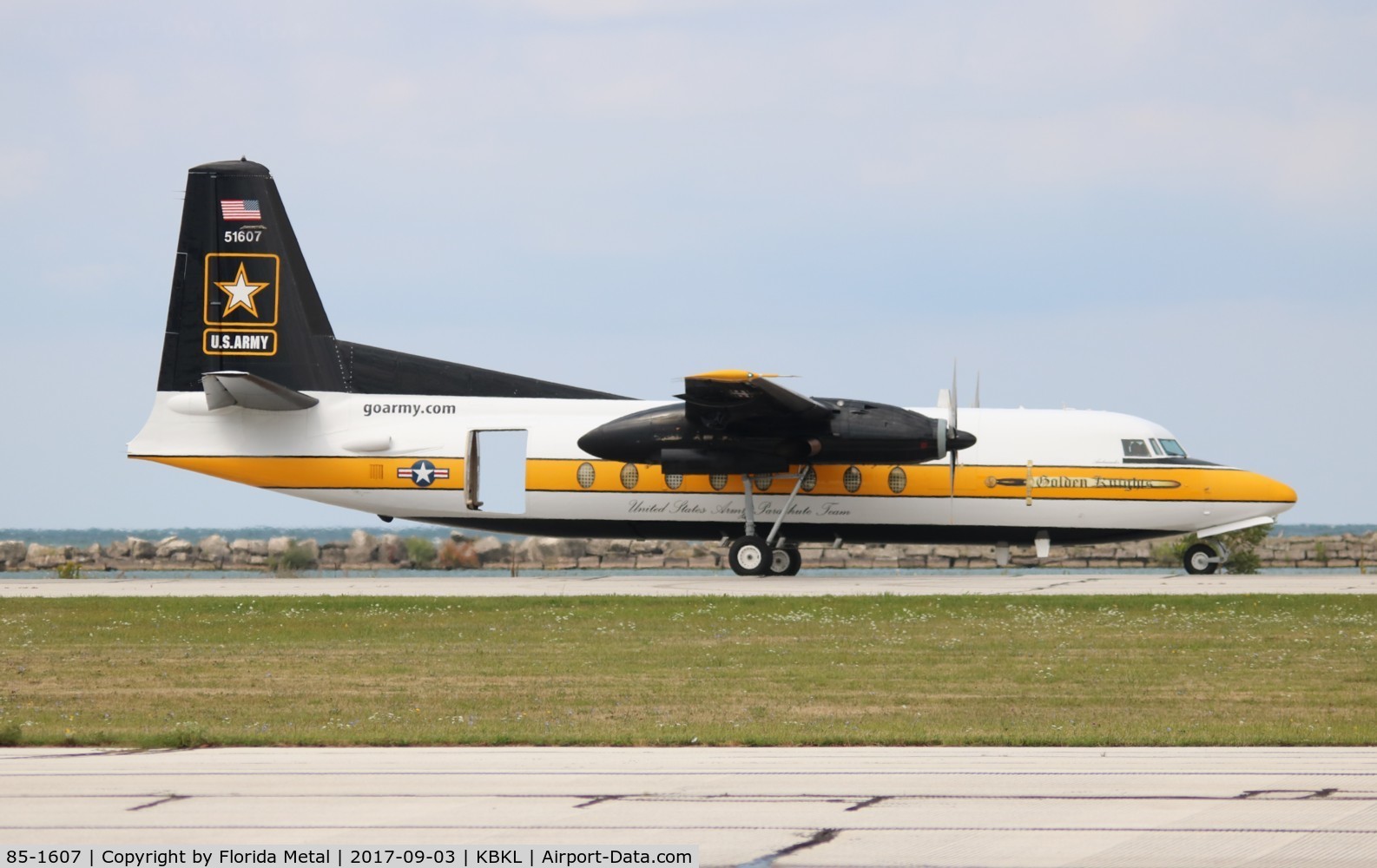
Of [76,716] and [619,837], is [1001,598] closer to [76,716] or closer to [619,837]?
[76,716]

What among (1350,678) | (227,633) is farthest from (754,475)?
(1350,678)

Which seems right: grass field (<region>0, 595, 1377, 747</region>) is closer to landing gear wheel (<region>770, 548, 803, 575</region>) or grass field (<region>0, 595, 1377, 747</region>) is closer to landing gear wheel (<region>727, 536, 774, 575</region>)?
landing gear wheel (<region>727, 536, 774, 575</region>)

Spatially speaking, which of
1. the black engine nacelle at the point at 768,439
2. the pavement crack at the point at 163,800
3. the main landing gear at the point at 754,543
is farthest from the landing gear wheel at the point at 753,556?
the pavement crack at the point at 163,800

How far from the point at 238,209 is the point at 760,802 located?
24.4 meters

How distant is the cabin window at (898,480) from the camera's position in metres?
28.0

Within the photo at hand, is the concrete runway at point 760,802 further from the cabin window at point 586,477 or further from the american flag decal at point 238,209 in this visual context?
the american flag decal at point 238,209

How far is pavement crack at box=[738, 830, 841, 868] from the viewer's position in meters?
6.67

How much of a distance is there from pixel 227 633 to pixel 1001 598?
39.4ft

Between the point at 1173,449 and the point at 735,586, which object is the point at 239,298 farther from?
the point at 1173,449

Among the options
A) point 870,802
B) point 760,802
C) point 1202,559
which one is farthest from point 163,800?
point 1202,559

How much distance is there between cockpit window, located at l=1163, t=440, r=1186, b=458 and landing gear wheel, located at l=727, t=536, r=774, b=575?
8.10 meters

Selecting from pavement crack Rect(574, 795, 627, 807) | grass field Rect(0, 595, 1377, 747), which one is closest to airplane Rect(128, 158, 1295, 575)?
grass field Rect(0, 595, 1377, 747)

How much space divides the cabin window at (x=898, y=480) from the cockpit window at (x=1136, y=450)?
4.39 meters

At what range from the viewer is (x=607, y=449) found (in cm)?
2755
